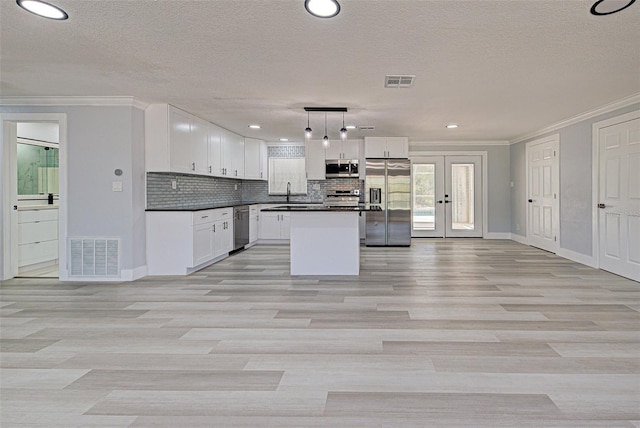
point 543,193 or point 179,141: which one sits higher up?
point 179,141

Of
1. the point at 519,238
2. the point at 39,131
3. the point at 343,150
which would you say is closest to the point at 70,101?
the point at 39,131

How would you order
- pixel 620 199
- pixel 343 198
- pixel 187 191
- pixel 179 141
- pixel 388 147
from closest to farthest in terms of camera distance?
pixel 620 199 → pixel 179 141 → pixel 187 191 → pixel 388 147 → pixel 343 198

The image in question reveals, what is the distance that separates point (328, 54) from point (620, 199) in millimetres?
4455

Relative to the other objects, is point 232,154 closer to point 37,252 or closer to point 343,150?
point 343,150

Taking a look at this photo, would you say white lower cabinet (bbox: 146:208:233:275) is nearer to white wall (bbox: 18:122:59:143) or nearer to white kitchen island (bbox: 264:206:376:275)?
white kitchen island (bbox: 264:206:376:275)

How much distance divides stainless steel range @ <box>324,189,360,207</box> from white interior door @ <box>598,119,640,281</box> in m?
4.55

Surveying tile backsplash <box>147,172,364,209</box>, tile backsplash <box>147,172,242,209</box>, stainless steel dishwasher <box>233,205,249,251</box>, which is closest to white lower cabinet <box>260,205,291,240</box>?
tile backsplash <box>147,172,364,209</box>

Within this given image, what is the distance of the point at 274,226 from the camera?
8.49 metres

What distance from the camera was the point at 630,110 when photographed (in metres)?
4.84

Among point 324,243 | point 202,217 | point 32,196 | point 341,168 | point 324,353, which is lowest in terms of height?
point 324,353

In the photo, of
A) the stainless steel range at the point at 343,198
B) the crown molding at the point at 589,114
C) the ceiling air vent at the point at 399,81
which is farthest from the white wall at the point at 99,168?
the crown molding at the point at 589,114

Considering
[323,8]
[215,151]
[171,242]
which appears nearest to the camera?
[323,8]

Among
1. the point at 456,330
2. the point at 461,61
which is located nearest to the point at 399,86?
the point at 461,61

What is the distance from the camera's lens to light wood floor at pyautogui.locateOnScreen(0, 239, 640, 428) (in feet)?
6.25
